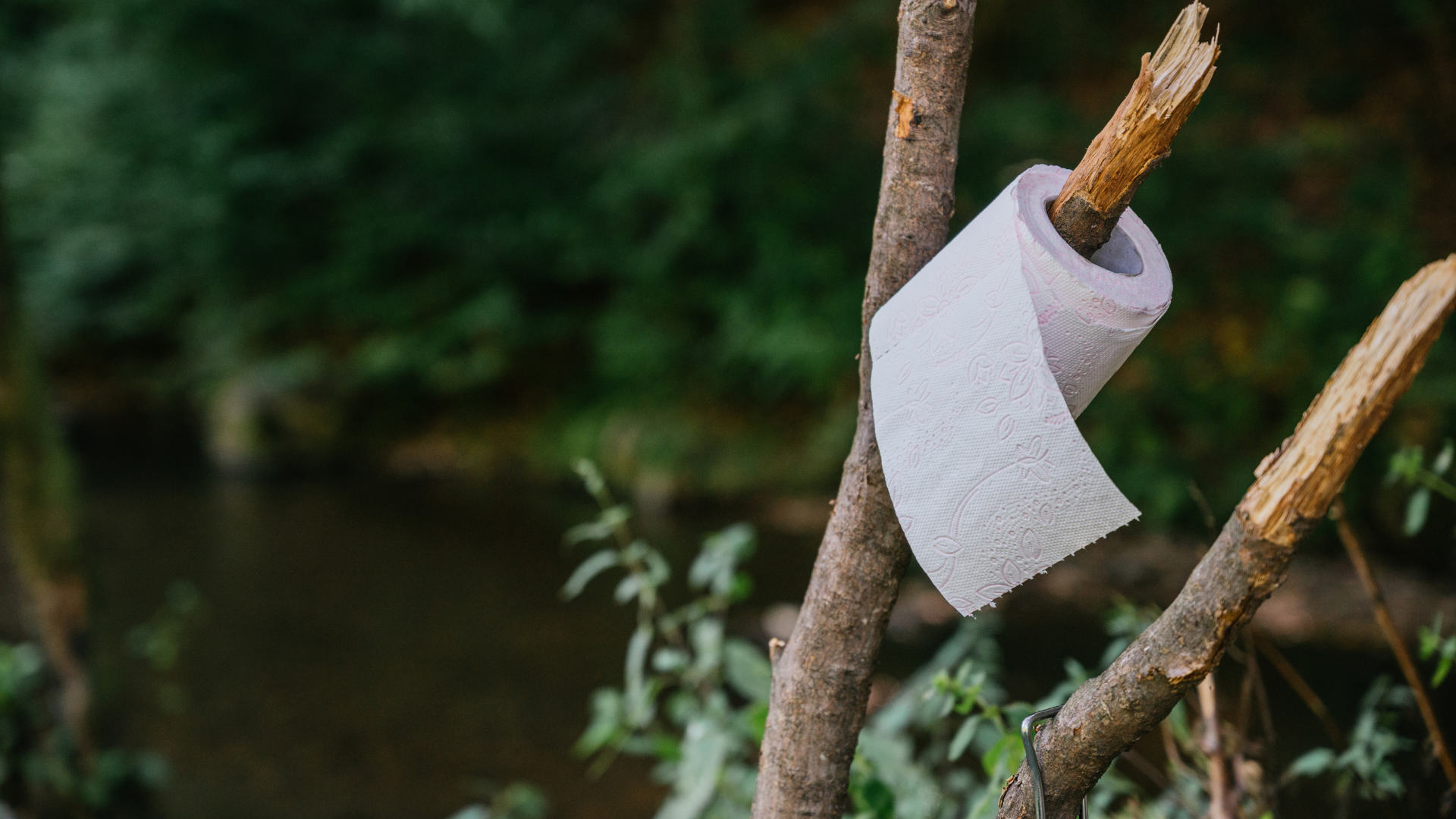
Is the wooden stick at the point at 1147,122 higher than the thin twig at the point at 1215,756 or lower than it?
higher

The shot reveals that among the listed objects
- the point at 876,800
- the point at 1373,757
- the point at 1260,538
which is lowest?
the point at 1373,757

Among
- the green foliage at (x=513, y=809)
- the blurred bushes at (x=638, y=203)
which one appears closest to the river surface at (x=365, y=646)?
the green foliage at (x=513, y=809)

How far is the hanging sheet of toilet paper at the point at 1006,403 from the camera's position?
82cm

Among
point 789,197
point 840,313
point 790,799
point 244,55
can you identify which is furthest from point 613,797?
point 244,55

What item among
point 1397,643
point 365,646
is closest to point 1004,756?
point 1397,643

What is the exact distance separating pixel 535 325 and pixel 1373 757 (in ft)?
22.7

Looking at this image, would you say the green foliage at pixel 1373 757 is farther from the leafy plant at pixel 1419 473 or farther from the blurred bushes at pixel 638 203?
the blurred bushes at pixel 638 203

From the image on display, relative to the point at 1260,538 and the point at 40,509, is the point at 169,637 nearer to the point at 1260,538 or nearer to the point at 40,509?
the point at 40,509

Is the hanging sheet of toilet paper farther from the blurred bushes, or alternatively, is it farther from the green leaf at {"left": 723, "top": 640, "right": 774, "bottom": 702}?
the blurred bushes

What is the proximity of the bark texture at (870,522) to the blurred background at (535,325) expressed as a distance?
5.58 ft

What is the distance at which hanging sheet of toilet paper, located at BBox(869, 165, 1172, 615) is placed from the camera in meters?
0.82

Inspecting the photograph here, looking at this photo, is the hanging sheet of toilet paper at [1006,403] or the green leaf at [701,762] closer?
the hanging sheet of toilet paper at [1006,403]

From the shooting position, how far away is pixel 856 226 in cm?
618

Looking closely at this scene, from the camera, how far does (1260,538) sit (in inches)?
27.4
